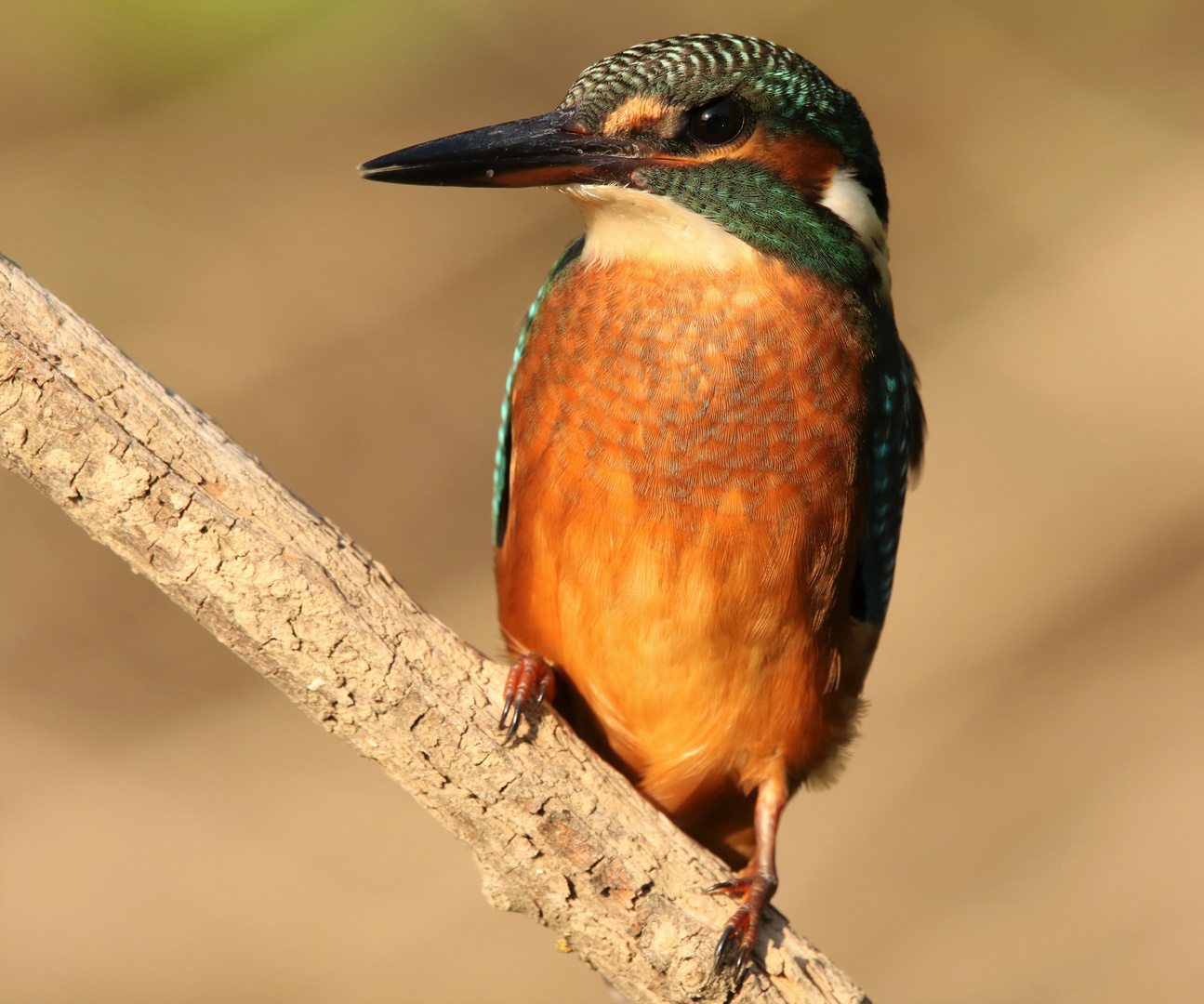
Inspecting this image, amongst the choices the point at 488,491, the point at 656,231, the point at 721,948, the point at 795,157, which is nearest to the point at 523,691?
the point at 721,948

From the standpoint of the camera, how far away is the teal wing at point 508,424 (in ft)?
8.92

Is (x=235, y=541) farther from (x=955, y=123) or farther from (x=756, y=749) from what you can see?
(x=955, y=123)

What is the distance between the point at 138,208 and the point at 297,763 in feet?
9.01

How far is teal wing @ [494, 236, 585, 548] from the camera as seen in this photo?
2719mm

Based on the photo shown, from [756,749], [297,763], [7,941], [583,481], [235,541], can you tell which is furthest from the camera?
[297,763]

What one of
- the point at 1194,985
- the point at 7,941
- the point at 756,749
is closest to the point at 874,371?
the point at 756,749

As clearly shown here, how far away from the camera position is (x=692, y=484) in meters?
2.37

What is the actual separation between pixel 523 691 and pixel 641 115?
1.19 metres

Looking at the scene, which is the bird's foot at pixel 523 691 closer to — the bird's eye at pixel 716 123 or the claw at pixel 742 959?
the claw at pixel 742 959

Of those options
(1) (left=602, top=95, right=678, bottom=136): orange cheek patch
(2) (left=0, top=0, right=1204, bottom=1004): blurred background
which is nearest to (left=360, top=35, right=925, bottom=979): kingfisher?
(1) (left=602, top=95, right=678, bottom=136): orange cheek patch

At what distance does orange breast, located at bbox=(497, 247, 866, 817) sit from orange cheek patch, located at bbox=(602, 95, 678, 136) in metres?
0.28

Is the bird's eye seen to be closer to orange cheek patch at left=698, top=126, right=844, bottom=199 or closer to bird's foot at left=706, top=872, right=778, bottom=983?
orange cheek patch at left=698, top=126, right=844, bottom=199

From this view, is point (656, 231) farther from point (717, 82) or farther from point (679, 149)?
point (717, 82)

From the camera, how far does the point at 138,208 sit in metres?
5.29
